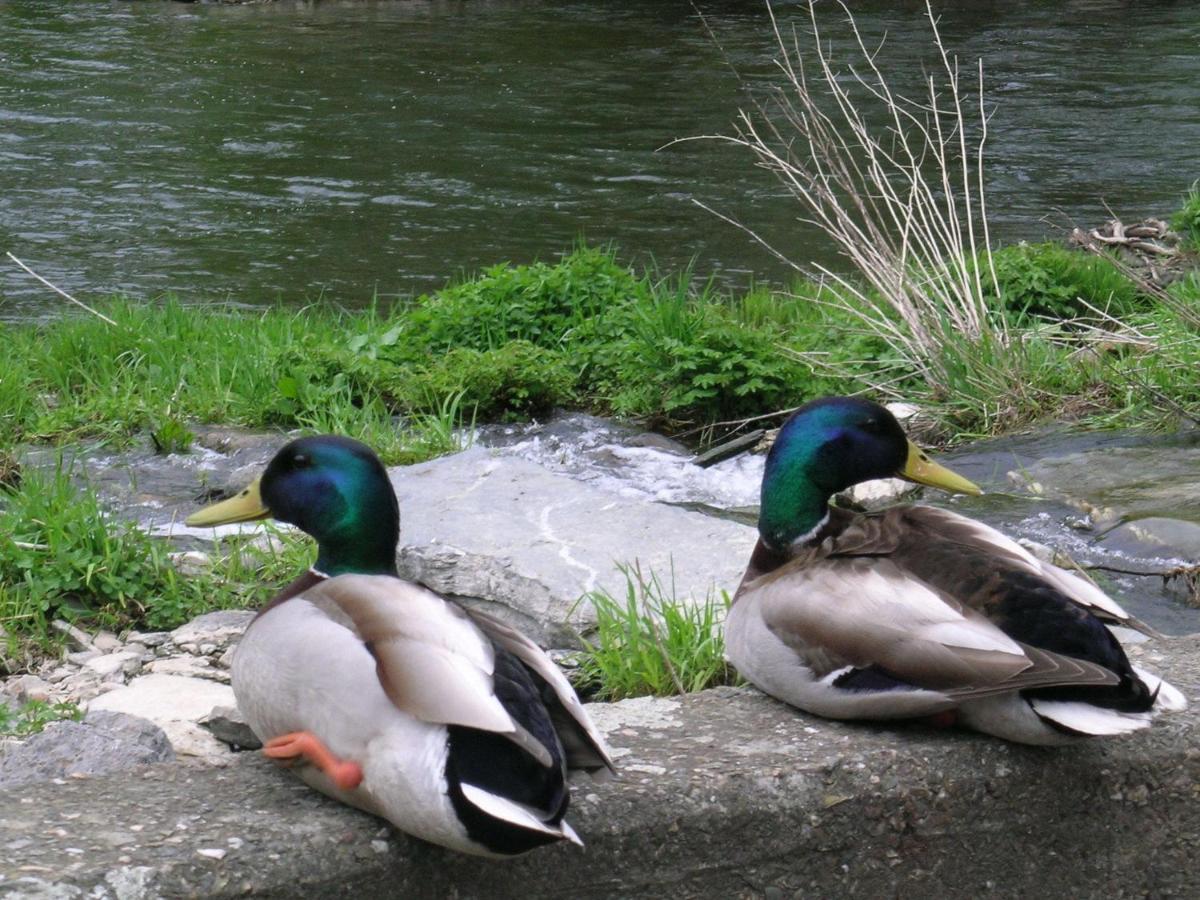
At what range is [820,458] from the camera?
296cm

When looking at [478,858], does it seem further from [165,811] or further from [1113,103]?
[1113,103]

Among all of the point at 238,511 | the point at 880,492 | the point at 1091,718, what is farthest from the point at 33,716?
the point at 880,492

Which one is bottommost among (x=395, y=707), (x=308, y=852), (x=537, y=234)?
(x=537, y=234)

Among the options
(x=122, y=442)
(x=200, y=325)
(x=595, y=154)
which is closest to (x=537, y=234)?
(x=595, y=154)

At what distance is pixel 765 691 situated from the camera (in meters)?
2.86

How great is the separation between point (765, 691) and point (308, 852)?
89 centimetres

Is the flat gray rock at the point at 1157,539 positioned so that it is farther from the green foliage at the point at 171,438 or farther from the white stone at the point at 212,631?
the green foliage at the point at 171,438

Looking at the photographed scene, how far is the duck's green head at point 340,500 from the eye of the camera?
106 inches

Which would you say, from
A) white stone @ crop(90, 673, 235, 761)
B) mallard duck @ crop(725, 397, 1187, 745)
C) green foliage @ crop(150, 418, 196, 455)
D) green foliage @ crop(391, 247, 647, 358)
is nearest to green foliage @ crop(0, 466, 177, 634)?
white stone @ crop(90, 673, 235, 761)

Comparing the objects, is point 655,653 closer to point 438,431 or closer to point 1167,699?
point 1167,699

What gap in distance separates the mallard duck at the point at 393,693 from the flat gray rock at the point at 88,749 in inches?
16.2

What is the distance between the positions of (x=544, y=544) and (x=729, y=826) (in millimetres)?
1538

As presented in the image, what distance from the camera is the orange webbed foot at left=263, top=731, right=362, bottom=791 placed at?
2.29m

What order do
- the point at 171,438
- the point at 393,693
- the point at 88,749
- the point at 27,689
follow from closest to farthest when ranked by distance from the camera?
the point at 393,693 → the point at 88,749 → the point at 27,689 → the point at 171,438
